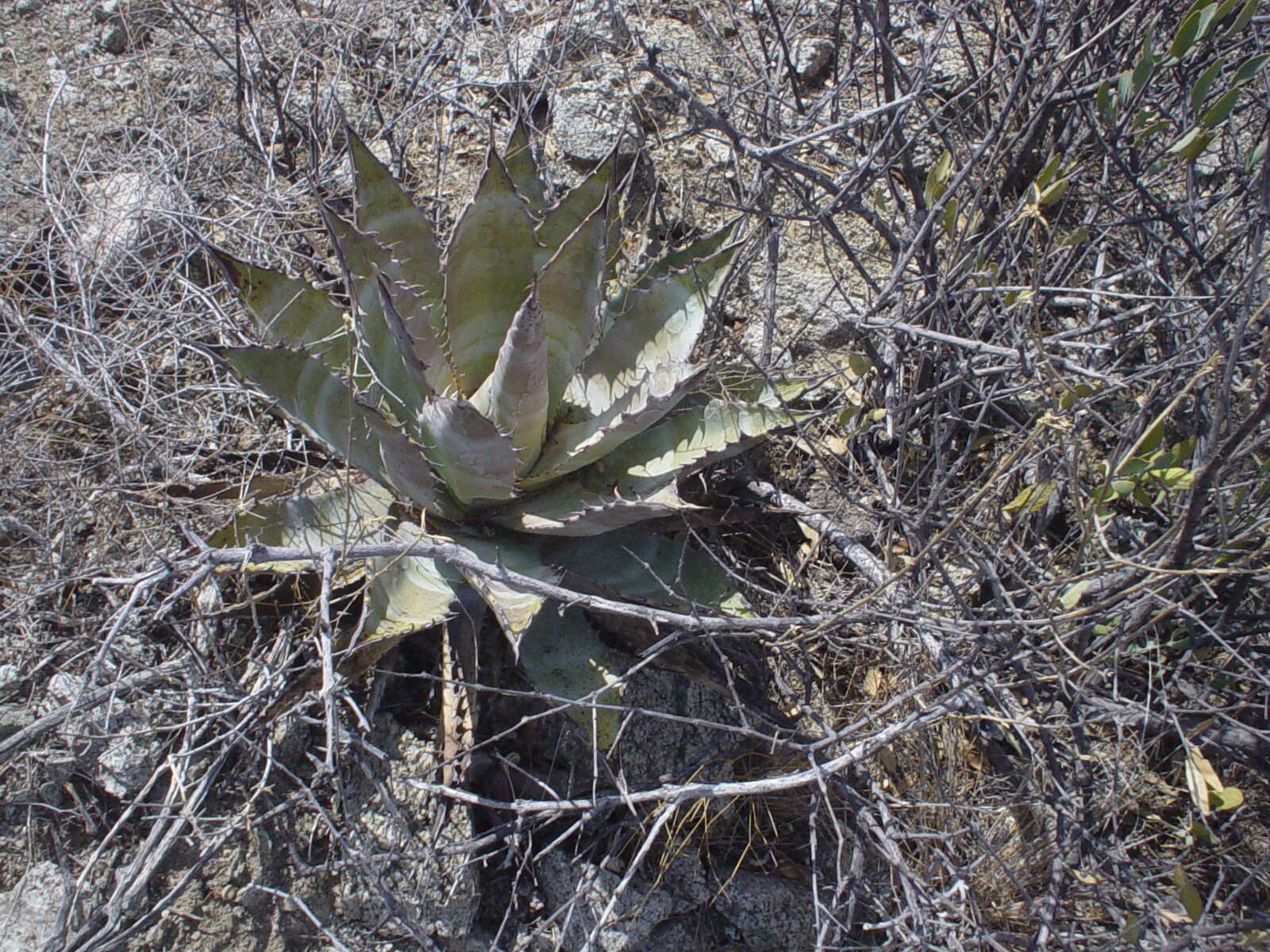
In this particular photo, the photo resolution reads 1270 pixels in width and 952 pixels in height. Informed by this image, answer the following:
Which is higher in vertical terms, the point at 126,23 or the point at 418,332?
the point at 126,23

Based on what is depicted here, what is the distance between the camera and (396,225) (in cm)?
191

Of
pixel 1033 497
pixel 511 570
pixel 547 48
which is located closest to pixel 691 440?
pixel 511 570

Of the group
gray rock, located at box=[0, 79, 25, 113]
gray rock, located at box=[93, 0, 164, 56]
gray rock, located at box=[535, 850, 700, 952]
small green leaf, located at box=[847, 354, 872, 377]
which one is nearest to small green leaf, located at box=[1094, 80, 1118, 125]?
small green leaf, located at box=[847, 354, 872, 377]

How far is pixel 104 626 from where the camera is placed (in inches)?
64.5

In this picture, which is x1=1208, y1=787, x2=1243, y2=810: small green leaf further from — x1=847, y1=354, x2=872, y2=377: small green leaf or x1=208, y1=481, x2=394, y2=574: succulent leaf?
x1=208, y1=481, x2=394, y2=574: succulent leaf

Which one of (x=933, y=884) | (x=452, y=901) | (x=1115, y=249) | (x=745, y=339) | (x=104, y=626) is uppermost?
(x=104, y=626)

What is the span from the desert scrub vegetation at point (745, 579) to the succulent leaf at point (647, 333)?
1.3 inches

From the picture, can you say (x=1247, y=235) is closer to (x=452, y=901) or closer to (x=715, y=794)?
(x=715, y=794)

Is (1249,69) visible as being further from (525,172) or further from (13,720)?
(13,720)

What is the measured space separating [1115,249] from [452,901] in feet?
7.55

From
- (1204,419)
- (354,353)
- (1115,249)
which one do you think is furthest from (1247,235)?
(354,353)

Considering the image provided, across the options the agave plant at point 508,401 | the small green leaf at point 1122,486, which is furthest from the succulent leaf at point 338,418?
the small green leaf at point 1122,486

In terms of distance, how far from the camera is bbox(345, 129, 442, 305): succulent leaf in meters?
1.81

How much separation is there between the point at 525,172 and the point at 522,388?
61cm
